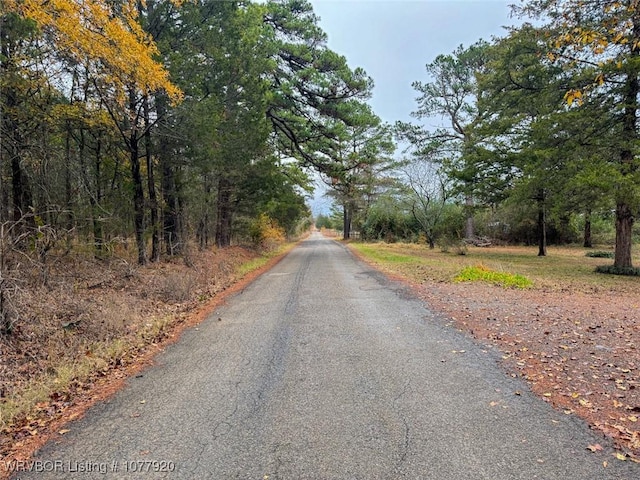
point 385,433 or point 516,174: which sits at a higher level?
point 516,174

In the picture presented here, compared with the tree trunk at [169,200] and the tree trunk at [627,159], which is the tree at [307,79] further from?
the tree trunk at [627,159]

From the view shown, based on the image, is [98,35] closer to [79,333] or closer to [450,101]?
[79,333]

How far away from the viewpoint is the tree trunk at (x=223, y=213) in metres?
16.6

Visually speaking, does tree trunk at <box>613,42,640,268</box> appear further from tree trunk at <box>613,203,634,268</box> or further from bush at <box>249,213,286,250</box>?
bush at <box>249,213,286,250</box>

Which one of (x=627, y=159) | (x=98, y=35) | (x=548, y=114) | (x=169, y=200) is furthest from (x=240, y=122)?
(x=627, y=159)

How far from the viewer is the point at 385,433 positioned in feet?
9.23

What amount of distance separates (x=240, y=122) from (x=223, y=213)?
6.02 meters

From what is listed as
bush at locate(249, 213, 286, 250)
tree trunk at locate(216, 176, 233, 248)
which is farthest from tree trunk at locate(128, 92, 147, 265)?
bush at locate(249, 213, 286, 250)

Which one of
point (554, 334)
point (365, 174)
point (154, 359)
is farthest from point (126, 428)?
point (365, 174)

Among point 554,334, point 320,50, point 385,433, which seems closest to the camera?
point 385,433

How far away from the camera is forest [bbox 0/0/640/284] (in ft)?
20.0

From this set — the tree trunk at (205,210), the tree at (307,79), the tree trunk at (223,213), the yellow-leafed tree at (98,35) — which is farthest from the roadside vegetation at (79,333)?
the tree at (307,79)

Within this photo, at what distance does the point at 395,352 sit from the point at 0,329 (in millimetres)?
4922

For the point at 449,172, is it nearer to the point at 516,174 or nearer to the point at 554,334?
the point at 516,174
